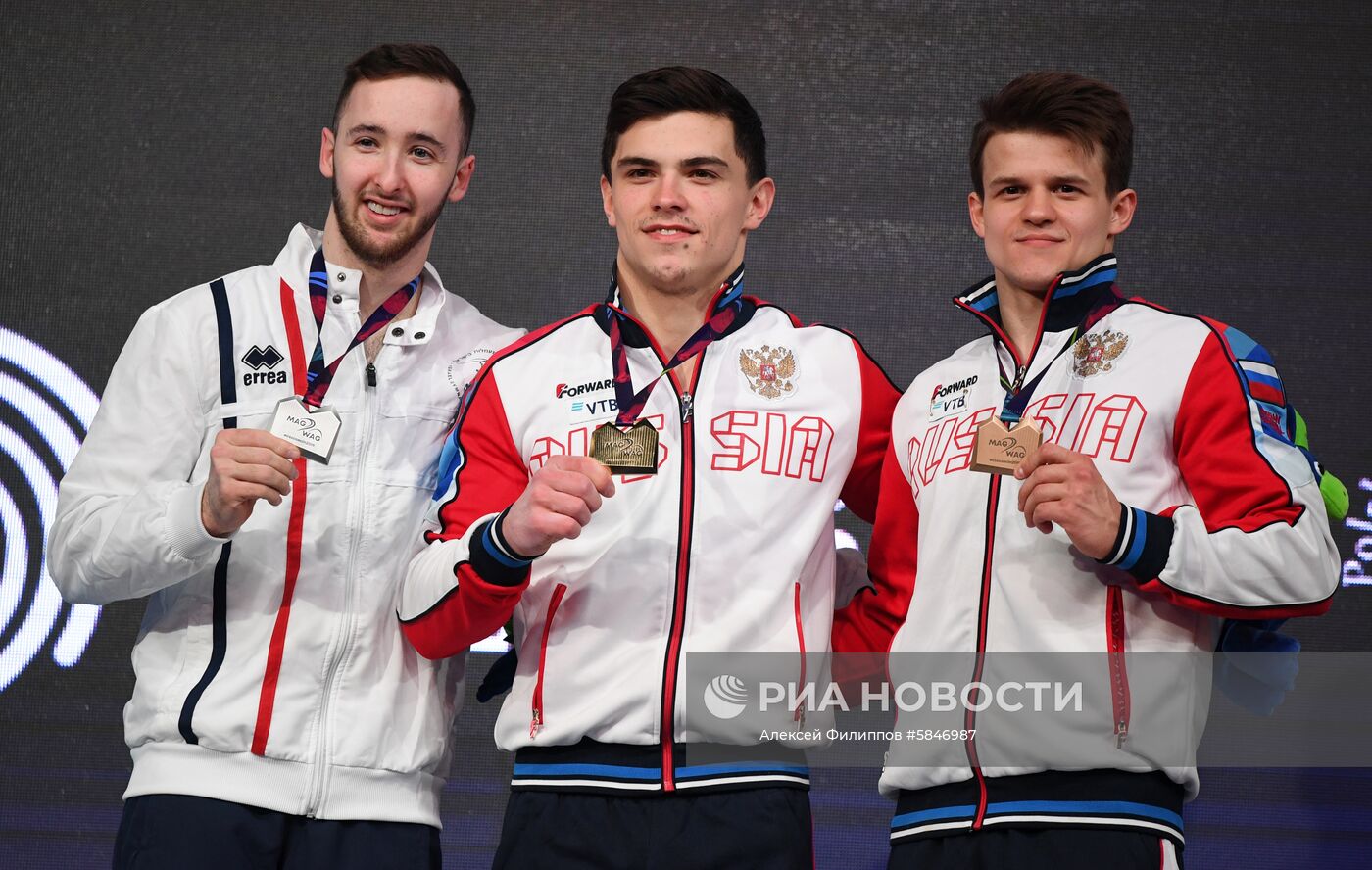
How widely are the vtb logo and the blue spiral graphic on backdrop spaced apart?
46.0 inches

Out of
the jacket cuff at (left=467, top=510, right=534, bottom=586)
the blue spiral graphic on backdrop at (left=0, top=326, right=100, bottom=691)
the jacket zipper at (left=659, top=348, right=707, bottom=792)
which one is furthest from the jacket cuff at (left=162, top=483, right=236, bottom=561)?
the blue spiral graphic on backdrop at (left=0, top=326, right=100, bottom=691)

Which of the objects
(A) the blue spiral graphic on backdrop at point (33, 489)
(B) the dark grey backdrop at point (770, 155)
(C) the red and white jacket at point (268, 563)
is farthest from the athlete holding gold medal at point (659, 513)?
(A) the blue spiral graphic on backdrop at point (33, 489)

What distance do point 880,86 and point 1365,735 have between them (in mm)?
1685

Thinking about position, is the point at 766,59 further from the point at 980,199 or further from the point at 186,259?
the point at 186,259

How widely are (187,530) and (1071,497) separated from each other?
46.1 inches

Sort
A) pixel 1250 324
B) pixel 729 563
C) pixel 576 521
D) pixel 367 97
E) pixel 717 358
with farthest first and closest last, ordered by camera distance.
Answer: pixel 1250 324
pixel 367 97
pixel 717 358
pixel 729 563
pixel 576 521

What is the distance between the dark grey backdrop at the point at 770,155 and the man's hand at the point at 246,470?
1.26 m

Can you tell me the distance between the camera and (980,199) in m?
→ 2.10

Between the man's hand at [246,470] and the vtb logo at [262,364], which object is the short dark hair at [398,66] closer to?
the vtb logo at [262,364]

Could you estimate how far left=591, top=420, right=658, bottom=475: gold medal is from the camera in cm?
176

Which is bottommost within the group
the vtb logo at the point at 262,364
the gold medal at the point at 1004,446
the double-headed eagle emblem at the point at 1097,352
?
the gold medal at the point at 1004,446

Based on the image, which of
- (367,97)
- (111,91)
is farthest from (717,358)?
(111,91)

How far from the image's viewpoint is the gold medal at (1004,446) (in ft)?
5.53

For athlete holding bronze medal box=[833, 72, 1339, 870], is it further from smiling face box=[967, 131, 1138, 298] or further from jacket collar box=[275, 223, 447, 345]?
jacket collar box=[275, 223, 447, 345]
